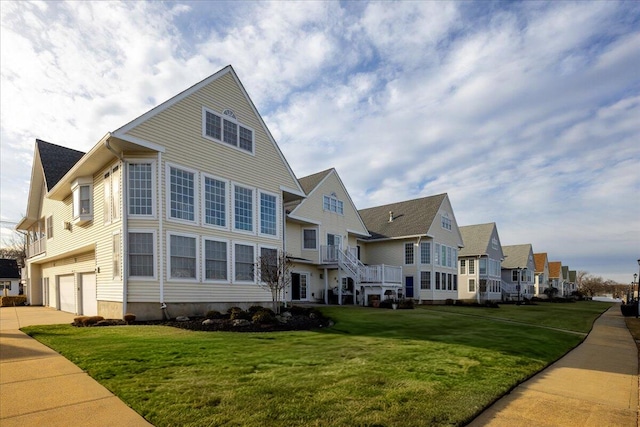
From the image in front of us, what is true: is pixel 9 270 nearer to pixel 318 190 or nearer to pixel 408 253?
pixel 318 190

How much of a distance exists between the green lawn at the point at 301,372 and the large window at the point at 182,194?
4.95 metres

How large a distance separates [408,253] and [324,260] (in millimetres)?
10759

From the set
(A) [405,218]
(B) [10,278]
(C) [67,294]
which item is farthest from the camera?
(B) [10,278]

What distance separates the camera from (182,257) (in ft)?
51.9

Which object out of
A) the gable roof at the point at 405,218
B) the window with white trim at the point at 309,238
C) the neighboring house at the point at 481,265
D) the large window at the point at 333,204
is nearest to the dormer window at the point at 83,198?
the window with white trim at the point at 309,238

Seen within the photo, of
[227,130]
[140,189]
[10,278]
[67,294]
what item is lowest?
[10,278]

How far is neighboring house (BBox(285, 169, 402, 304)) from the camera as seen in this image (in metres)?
25.4

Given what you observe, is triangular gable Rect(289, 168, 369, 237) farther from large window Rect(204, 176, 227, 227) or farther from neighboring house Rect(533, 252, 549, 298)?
neighboring house Rect(533, 252, 549, 298)

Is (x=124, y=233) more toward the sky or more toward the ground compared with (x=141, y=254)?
more toward the sky

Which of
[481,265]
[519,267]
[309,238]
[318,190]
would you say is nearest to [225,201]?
[309,238]

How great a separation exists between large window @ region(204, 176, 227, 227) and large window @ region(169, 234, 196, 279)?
125 cm

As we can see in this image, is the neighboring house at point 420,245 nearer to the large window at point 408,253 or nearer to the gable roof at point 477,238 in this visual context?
the large window at point 408,253

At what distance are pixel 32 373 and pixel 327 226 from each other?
2097 centimetres

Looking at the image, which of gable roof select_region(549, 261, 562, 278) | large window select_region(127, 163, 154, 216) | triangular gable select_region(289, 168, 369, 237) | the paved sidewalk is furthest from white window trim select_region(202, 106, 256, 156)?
gable roof select_region(549, 261, 562, 278)
